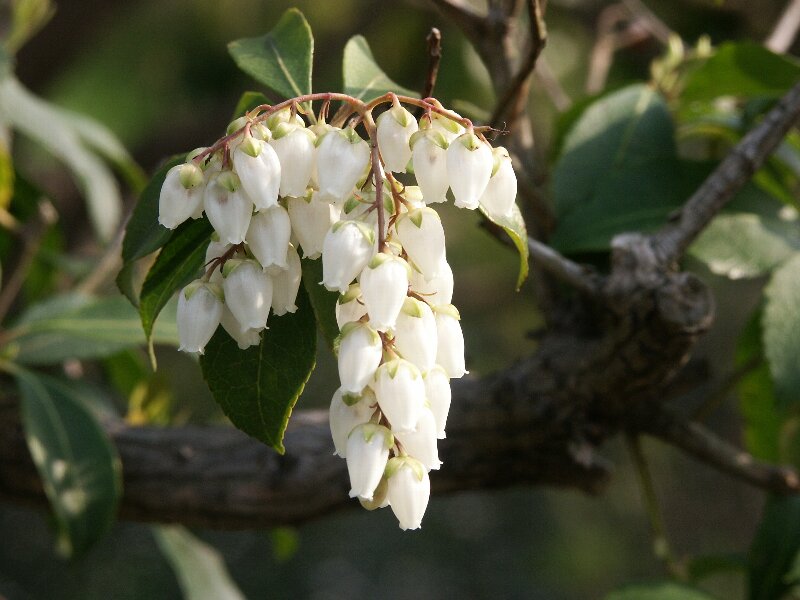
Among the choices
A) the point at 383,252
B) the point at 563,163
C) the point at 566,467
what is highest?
the point at 383,252

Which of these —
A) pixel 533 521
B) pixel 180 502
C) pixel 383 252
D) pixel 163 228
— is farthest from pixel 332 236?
pixel 533 521

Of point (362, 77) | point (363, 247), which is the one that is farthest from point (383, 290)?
point (362, 77)

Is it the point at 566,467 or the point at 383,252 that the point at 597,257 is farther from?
the point at 383,252

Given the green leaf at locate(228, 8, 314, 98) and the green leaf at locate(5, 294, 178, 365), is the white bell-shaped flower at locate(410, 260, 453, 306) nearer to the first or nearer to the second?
the green leaf at locate(228, 8, 314, 98)

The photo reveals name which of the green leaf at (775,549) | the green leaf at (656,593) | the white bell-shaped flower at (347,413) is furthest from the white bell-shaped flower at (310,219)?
the green leaf at (775,549)

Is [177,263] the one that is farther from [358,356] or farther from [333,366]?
[333,366]

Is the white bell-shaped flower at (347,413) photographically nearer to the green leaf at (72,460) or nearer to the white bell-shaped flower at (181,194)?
the white bell-shaped flower at (181,194)

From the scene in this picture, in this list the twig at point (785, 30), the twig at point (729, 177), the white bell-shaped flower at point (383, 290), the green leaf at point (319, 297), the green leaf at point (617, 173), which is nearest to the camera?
the white bell-shaped flower at point (383, 290)
